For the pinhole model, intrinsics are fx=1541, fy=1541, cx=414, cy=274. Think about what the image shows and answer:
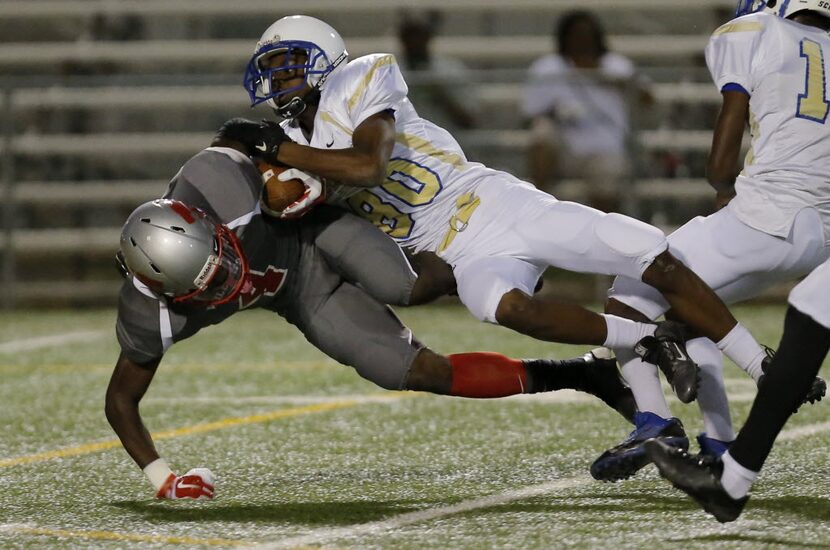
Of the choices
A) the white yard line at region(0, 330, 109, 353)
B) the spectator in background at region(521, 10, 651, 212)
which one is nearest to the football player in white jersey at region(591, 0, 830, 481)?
the white yard line at region(0, 330, 109, 353)

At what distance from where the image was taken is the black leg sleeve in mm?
3205

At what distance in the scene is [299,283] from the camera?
13.5 ft

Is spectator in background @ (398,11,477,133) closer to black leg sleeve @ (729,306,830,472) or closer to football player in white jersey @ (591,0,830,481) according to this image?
football player in white jersey @ (591,0,830,481)

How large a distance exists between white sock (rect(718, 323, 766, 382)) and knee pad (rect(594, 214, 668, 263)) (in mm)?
284

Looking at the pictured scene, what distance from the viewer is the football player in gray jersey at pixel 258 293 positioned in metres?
3.74

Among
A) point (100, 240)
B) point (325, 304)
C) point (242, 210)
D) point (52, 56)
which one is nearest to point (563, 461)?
point (325, 304)

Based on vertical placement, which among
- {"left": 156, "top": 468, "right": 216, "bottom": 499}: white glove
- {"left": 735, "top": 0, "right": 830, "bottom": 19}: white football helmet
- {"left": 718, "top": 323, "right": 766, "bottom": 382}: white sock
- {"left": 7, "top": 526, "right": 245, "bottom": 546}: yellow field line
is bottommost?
{"left": 156, "top": 468, "right": 216, "bottom": 499}: white glove

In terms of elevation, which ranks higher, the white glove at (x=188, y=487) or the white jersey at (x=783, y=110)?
the white jersey at (x=783, y=110)

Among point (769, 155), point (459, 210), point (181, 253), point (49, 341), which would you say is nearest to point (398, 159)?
point (459, 210)

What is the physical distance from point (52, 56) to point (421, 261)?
23.0 ft

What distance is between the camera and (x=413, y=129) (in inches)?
167

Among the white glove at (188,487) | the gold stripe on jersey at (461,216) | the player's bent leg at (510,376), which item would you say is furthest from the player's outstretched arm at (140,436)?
the gold stripe on jersey at (461,216)

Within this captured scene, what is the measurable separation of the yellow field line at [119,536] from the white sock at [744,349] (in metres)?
1.38

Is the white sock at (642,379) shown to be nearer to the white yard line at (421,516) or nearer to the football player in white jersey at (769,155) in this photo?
the football player in white jersey at (769,155)
